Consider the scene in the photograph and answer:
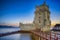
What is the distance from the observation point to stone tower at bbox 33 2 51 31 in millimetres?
4055

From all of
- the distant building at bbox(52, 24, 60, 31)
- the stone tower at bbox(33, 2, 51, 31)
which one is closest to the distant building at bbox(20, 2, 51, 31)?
the stone tower at bbox(33, 2, 51, 31)

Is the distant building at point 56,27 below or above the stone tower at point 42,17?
below

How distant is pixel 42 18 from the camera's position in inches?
160

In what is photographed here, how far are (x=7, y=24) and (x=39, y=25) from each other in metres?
0.87

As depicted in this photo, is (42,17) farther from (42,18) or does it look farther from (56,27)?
(56,27)

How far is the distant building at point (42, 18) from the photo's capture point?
405 centimetres

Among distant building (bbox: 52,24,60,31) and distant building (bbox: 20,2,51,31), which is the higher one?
distant building (bbox: 20,2,51,31)

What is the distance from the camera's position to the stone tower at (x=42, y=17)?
13.3ft

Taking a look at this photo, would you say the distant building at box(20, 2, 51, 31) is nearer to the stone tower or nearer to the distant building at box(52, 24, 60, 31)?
the stone tower

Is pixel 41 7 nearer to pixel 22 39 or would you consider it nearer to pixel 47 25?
pixel 47 25

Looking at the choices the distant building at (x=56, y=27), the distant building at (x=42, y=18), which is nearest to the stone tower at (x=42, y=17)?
the distant building at (x=42, y=18)

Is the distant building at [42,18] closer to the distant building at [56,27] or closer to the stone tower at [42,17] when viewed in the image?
the stone tower at [42,17]

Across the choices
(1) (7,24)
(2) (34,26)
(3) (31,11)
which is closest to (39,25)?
(2) (34,26)

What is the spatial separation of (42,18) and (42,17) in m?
0.03
